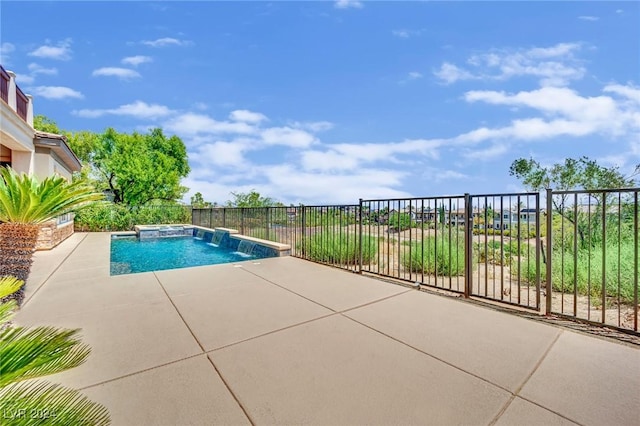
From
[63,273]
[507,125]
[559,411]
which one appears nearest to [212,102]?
[63,273]

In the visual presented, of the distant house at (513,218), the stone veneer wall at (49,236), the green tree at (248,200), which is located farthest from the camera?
the green tree at (248,200)

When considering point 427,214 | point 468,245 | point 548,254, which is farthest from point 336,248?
point 548,254

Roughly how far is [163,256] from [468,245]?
786cm

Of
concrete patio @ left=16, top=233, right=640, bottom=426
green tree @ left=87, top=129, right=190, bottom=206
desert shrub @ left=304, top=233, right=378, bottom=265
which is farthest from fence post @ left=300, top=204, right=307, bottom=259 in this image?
green tree @ left=87, top=129, right=190, bottom=206

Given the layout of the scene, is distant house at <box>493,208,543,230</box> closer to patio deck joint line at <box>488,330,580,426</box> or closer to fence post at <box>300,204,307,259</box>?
patio deck joint line at <box>488,330,580,426</box>

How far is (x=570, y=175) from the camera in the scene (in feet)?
30.1

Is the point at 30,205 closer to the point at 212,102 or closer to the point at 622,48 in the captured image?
the point at 622,48

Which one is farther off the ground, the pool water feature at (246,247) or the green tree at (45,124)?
the green tree at (45,124)

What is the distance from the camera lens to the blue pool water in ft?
21.8

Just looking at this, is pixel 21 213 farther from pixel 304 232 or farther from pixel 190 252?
pixel 190 252

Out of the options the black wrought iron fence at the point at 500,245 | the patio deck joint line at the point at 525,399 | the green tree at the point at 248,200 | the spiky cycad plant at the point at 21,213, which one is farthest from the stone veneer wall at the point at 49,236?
the patio deck joint line at the point at 525,399

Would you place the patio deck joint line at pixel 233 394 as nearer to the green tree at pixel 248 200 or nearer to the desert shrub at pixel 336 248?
the desert shrub at pixel 336 248

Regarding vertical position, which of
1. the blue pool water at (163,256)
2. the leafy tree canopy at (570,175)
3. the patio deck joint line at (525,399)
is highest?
the leafy tree canopy at (570,175)

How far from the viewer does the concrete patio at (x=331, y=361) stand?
1.60 meters
